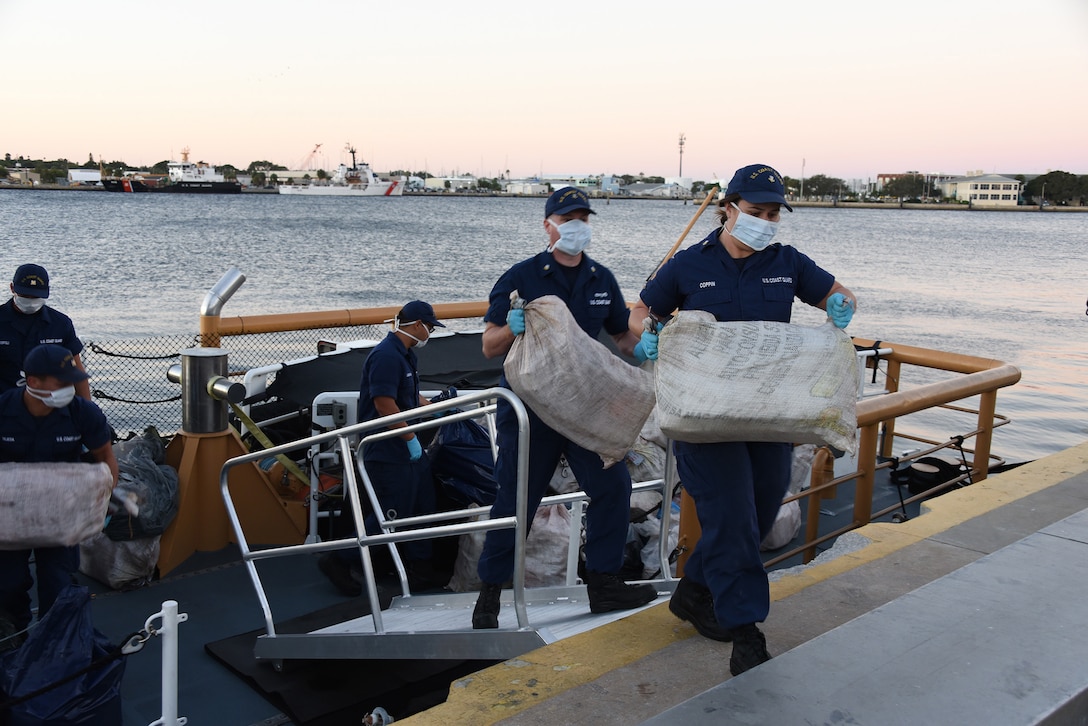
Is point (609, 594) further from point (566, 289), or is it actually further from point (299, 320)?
point (299, 320)

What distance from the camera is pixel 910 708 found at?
210 cm

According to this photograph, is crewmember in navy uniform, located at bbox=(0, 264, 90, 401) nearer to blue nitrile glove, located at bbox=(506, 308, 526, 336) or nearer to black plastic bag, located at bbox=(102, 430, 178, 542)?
black plastic bag, located at bbox=(102, 430, 178, 542)

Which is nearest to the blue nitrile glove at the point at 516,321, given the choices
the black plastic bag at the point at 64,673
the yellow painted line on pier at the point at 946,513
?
the yellow painted line on pier at the point at 946,513

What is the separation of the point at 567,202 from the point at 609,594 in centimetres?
149

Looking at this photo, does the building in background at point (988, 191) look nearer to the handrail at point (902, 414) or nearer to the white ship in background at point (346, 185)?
the white ship in background at point (346, 185)

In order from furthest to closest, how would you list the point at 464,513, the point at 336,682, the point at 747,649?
the point at 336,682 < the point at 464,513 < the point at 747,649

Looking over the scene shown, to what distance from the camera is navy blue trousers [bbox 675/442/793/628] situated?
9.05 feet

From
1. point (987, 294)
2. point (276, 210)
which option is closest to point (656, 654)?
point (987, 294)

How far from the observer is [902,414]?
4.38 m

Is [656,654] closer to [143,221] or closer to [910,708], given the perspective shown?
[910,708]

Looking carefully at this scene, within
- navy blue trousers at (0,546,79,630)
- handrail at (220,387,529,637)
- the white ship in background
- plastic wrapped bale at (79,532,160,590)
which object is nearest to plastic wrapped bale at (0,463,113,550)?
navy blue trousers at (0,546,79,630)

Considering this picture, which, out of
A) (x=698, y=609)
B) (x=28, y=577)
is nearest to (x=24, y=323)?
(x=28, y=577)

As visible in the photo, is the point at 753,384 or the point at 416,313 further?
the point at 416,313

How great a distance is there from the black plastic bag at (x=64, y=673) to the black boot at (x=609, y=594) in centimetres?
177
